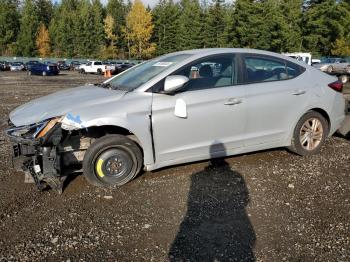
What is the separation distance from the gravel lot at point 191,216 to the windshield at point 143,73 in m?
1.29

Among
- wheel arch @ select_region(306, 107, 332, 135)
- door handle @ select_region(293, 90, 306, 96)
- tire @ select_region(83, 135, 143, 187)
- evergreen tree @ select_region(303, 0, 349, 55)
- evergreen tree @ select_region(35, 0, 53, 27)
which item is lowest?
tire @ select_region(83, 135, 143, 187)

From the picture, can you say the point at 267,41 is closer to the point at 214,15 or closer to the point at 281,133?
the point at 214,15

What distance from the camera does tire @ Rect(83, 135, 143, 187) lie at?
481 centimetres

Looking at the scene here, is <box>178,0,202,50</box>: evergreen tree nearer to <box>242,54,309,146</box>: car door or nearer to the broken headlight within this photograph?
<box>242,54,309,146</box>: car door

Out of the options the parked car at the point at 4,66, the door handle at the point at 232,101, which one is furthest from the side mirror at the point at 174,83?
the parked car at the point at 4,66

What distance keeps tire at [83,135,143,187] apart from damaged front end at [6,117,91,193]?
0.32 meters

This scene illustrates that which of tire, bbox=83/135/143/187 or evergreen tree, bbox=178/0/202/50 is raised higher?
evergreen tree, bbox=178/0/202/50

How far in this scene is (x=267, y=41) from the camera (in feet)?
182

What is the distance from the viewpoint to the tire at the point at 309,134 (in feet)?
19.9

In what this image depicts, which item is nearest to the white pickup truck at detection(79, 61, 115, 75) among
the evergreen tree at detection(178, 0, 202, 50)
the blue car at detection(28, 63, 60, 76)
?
the blue car at detection(28, 63, 60, 76)

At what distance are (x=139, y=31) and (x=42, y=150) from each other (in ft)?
235

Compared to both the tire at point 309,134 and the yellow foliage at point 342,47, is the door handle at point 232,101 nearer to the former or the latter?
the tire at point 309,134

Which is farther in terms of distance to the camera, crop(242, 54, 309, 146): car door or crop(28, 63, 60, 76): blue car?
crop(28, 63, 60, 76): blue car

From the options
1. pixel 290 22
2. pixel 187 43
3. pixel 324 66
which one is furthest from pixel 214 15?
pixel 324 66
